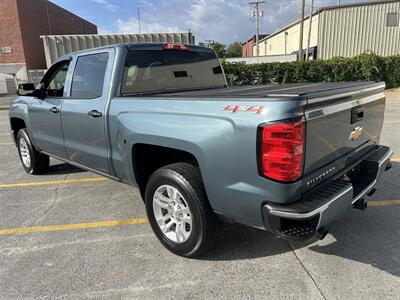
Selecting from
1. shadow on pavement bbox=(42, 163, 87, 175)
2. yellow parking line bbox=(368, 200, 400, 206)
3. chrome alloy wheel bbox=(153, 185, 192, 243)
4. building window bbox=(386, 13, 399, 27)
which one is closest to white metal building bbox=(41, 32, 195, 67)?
shadow on pavement bbox=(42, 163, 87, 175)

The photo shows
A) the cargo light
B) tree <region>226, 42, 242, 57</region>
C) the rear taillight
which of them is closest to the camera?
the rear taillight

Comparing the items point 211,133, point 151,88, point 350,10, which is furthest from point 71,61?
point 350,10

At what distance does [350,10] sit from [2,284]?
108 feet

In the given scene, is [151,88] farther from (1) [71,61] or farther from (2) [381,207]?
(2) [381,207]

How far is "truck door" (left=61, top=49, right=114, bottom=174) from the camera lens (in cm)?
373

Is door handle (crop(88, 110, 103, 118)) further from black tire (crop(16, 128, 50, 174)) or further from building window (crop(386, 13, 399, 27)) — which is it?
building window (crop(386, 13, 399, 27))

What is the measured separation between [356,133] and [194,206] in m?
1.57

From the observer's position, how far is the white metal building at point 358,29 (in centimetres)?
2962

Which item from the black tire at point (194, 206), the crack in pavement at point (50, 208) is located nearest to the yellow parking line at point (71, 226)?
the crack in pavement at point (50, 208)

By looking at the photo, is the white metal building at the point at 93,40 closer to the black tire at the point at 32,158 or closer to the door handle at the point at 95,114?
the black tire at the point at 32,158

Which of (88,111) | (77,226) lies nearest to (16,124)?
(88,111)

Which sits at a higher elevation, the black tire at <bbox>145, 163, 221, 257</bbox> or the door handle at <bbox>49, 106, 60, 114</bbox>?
the door handle at <bbox>49, 106, 60, 114</bbox>

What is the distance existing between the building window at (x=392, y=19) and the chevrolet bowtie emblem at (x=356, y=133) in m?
32.2

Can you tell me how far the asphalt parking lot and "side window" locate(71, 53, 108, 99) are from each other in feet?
4.75
